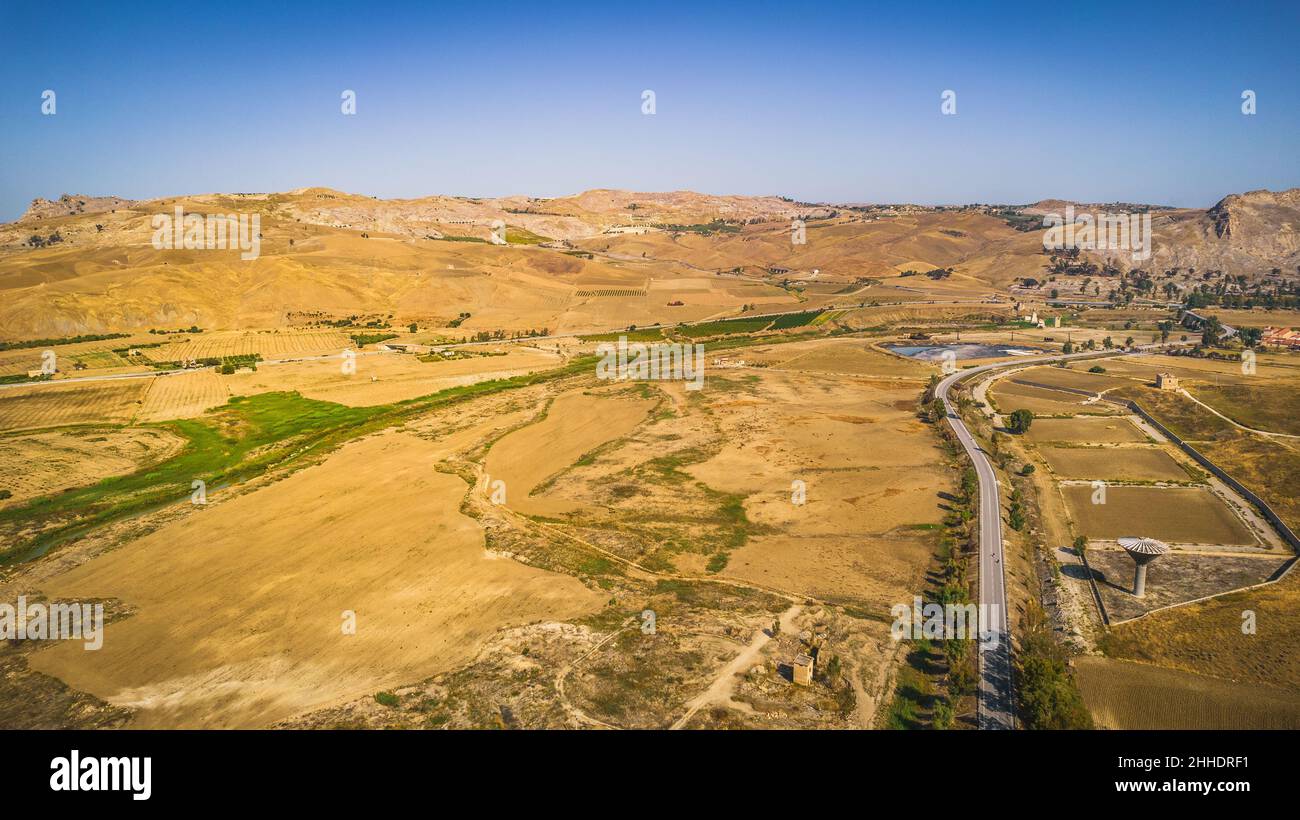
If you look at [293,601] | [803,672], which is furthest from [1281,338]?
[293,601]

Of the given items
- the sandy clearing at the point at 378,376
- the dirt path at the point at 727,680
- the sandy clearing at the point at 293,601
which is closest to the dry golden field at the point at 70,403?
the sandy clearing at the point at 378,376

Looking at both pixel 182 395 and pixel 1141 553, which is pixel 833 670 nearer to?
pixel 1141 553

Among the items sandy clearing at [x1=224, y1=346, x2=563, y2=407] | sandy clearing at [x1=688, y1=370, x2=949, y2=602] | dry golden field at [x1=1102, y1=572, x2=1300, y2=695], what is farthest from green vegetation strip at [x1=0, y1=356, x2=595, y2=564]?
dry golden field at [x1=1102, y1=572, x2=1300, y2=695]

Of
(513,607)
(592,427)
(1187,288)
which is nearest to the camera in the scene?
(513,607)

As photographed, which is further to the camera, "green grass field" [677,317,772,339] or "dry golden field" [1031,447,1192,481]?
"green grass field" [677,317,772,339]

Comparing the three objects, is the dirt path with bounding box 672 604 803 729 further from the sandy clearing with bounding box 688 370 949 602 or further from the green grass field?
the green grass field

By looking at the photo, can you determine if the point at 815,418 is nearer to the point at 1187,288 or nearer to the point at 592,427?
the point at 592,427
